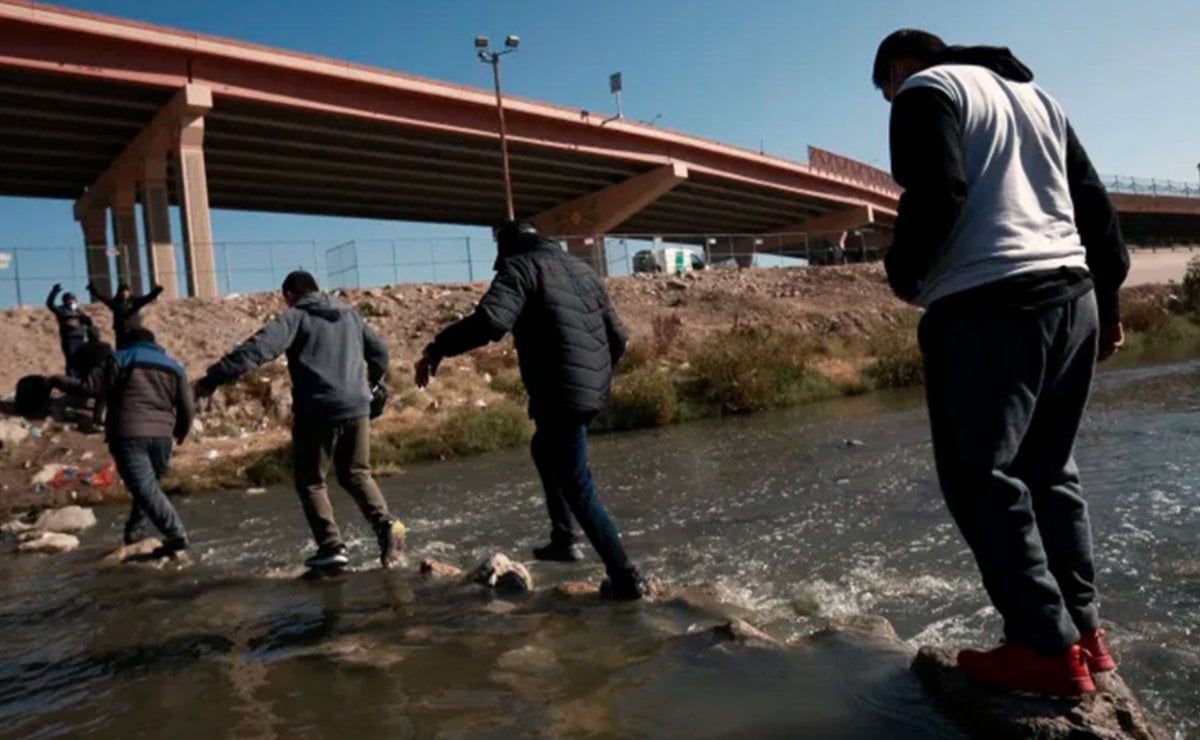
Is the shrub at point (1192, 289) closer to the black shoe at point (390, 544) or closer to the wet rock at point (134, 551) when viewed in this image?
the black shoe at point (390, 544)

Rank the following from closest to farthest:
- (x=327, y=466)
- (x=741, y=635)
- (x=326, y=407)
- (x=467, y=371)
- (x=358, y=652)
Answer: (x=741, y=635) < (x=358, y=652) < (x=326, y=407) < (x=327, y=466) < (x=467, y=371)

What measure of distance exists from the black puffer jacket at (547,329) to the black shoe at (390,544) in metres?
1.80

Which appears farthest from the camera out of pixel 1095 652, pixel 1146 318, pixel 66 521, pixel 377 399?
pixel 1146 318

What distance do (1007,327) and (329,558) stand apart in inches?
168

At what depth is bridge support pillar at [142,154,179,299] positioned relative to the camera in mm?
27922

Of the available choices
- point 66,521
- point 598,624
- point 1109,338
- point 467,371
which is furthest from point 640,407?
point 1109,338

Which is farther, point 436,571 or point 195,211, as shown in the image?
point 195,211

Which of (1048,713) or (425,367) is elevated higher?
(425,367)

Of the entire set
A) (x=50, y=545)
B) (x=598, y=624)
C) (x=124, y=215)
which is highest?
(x=124, y=215)

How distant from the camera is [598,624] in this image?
371 cm

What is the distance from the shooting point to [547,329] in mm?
4078

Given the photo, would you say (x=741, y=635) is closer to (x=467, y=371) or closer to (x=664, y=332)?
(x=467, y=371)

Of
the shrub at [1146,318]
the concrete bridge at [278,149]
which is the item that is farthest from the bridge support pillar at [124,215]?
the shrub at [1146,318]

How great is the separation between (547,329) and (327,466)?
7.05 ft
